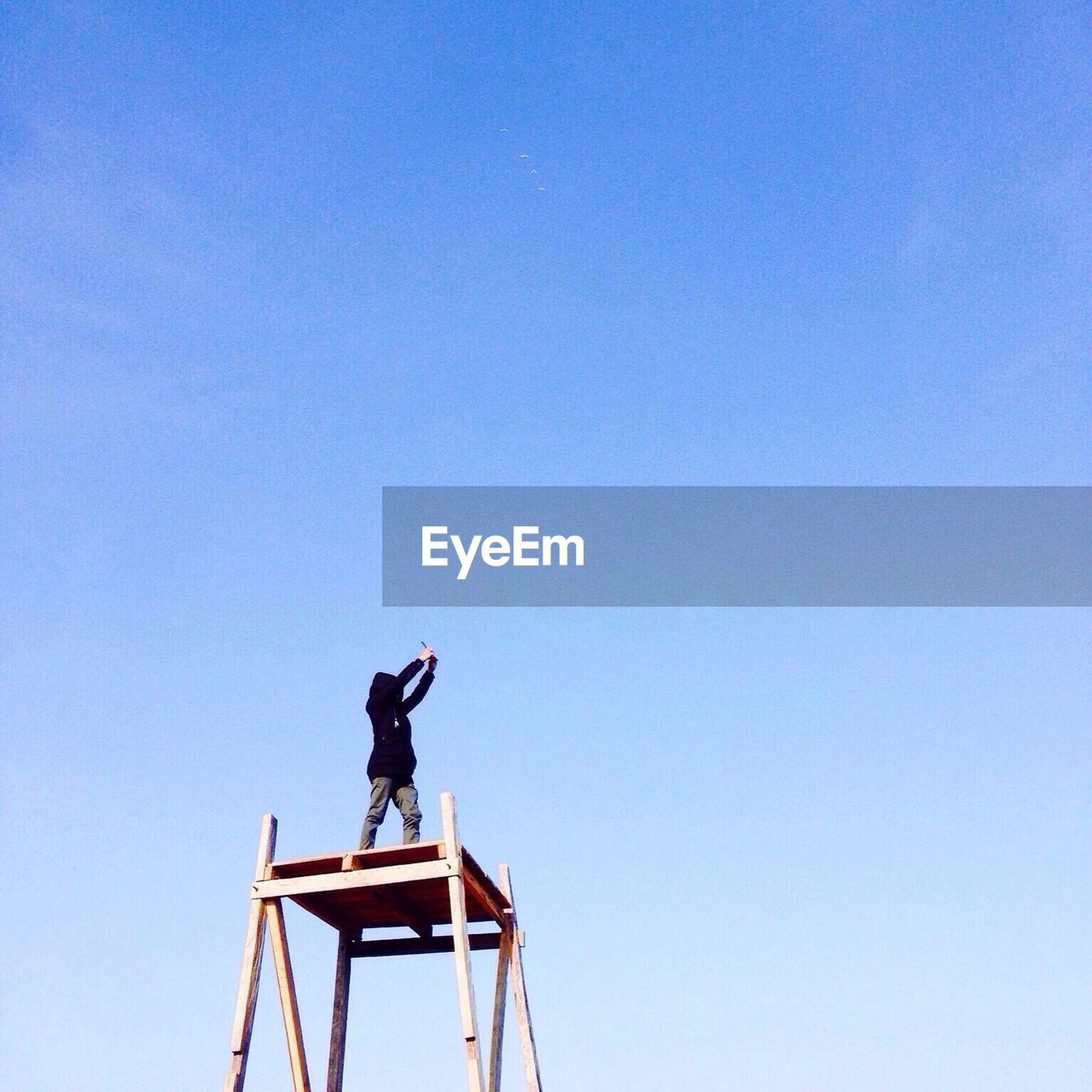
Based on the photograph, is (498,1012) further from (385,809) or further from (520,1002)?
(385,809)

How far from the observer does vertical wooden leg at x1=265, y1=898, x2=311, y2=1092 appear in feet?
39.5

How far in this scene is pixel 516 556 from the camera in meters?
19.0

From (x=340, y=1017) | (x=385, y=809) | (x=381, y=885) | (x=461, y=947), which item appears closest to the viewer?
(x=461, y=947)

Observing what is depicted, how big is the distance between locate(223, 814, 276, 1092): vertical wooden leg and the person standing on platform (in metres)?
0.96

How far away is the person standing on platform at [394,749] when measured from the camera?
1242cm

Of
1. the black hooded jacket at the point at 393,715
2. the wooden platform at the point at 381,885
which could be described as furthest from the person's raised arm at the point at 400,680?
the wooden platform at the point at 381,885

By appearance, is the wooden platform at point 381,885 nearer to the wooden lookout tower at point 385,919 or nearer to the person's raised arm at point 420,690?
the wooden lookout tower at point 385,919

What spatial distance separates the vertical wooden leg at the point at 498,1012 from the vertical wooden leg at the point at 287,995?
2.16 metres

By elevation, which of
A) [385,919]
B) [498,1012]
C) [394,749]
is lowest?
[498,1012]

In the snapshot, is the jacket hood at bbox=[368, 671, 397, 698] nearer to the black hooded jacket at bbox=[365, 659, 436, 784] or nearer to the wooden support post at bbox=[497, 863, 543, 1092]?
the black hooded jacket at bbox=[365, 659, 436, 784]

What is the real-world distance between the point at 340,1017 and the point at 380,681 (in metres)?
3.89

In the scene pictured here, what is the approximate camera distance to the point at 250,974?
38.2ft

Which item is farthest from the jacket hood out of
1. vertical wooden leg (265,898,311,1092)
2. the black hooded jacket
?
vertical wooden leg (265,898,311,1092)

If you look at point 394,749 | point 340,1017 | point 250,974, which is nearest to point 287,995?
point 250,974
